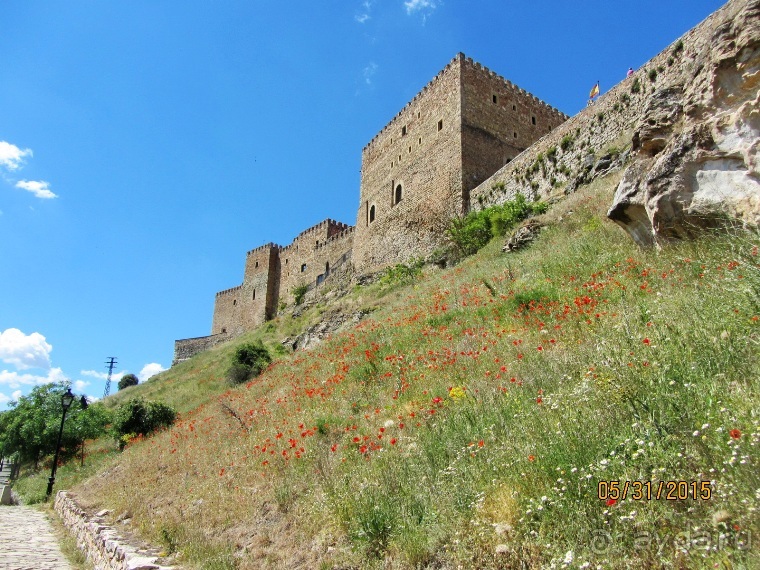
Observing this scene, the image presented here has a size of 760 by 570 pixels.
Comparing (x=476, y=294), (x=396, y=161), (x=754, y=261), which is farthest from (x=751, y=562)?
(x=396, y=161)

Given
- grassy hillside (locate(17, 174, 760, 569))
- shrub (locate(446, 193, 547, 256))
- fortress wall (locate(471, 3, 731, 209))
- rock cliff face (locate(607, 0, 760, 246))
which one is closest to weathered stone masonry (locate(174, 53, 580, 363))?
fortress wall (locate(471, 3, 731, 209))

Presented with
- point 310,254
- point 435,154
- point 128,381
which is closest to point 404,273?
point 435,154

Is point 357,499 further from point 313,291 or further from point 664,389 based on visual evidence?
point 313,291

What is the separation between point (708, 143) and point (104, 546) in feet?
26.5

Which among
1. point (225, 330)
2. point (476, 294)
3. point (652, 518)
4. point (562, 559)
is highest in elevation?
point (225, 330)

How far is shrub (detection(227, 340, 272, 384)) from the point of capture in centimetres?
1902

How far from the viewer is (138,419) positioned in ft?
52.1

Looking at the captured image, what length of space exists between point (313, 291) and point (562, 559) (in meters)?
30.8

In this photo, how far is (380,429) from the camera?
4844 mm
